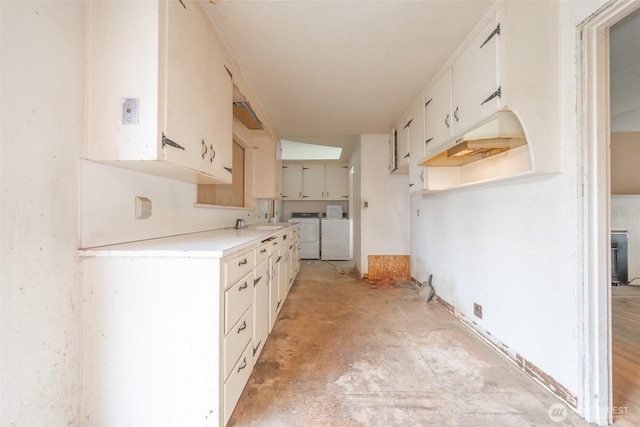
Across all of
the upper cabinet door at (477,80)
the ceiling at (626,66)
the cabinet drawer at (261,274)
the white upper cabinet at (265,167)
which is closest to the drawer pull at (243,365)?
the cabinet drawer at (261,274)

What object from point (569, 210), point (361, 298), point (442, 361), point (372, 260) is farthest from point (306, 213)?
point (569, 210)

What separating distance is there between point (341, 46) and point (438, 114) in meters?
0.99

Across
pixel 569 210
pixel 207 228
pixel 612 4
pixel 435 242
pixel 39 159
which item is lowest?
pixel 435 242

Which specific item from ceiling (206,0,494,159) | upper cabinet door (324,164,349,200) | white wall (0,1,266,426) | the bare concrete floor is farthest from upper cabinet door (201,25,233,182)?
upper cabinet door (324,164,349,200)

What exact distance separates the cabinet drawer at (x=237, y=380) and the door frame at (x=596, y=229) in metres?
1.67

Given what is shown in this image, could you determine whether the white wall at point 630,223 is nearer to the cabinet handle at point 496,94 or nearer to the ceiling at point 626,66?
the ceiling at point 626,66

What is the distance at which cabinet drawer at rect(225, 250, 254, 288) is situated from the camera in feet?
3.83

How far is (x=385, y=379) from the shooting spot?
1.50 m

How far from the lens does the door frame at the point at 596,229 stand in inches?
46.8

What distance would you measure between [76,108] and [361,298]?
2826 mm

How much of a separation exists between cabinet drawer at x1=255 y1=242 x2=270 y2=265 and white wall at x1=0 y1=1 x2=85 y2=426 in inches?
32.7

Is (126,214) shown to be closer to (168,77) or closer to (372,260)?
(168,77)

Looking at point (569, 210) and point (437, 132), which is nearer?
point (569, 210)

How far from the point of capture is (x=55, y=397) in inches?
38.9
